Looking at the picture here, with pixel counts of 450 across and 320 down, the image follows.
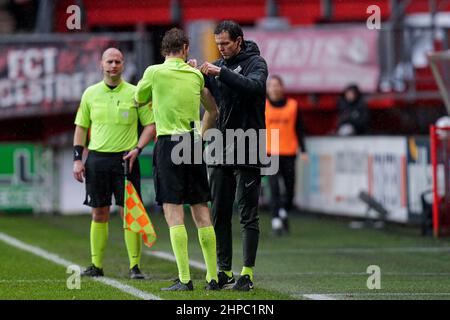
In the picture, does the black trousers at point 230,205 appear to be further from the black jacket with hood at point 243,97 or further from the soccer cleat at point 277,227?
the soccer cleat at point 277,227

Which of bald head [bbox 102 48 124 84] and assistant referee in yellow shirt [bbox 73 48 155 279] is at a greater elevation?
bald head [bbox 102 48 124 84]

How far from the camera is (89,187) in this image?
12.8 meters

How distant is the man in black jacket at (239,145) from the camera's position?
10.9 metres

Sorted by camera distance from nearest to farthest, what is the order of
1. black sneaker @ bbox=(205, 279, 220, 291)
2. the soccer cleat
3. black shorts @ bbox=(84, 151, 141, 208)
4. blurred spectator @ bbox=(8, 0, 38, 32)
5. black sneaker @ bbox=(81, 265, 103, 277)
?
black sneaker @ bbox=(205, 279, 220, 291) < black sneaker @ bbox=(81, 265, 103, 277) < black shorts @ bbox=(84, 151, 141, 208) < the soccer cleat < blurred spectator @ bbox=(8, 0, 38, 32)

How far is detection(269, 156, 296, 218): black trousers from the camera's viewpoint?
60.0 feet

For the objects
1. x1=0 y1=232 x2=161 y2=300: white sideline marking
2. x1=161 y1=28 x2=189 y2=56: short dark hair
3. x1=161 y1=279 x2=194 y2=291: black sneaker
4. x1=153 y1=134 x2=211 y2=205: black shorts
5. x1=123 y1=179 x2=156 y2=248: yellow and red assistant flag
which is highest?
x1=161 y1=28 x2=189 y2=56: short dark hair

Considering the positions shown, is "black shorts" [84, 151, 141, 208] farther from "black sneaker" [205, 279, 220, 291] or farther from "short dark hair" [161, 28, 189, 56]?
"short dark hair" [161, 28, 189, 56]

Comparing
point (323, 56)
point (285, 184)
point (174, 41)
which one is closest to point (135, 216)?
point (174, 41)

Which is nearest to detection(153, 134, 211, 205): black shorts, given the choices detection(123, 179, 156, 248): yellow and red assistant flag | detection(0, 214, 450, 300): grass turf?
detection(0, 214, 450, 300): grass turf

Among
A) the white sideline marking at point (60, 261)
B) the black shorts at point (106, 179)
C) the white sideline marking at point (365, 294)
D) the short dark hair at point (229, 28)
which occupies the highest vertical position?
the short dark hair at point (229, 28)

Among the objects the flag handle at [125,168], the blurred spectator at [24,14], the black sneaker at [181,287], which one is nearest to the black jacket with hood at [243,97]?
the black sneaker at [181,287]

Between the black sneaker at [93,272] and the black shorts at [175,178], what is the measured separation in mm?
1765

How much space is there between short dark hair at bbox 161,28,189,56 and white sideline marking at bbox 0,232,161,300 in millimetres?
1933
